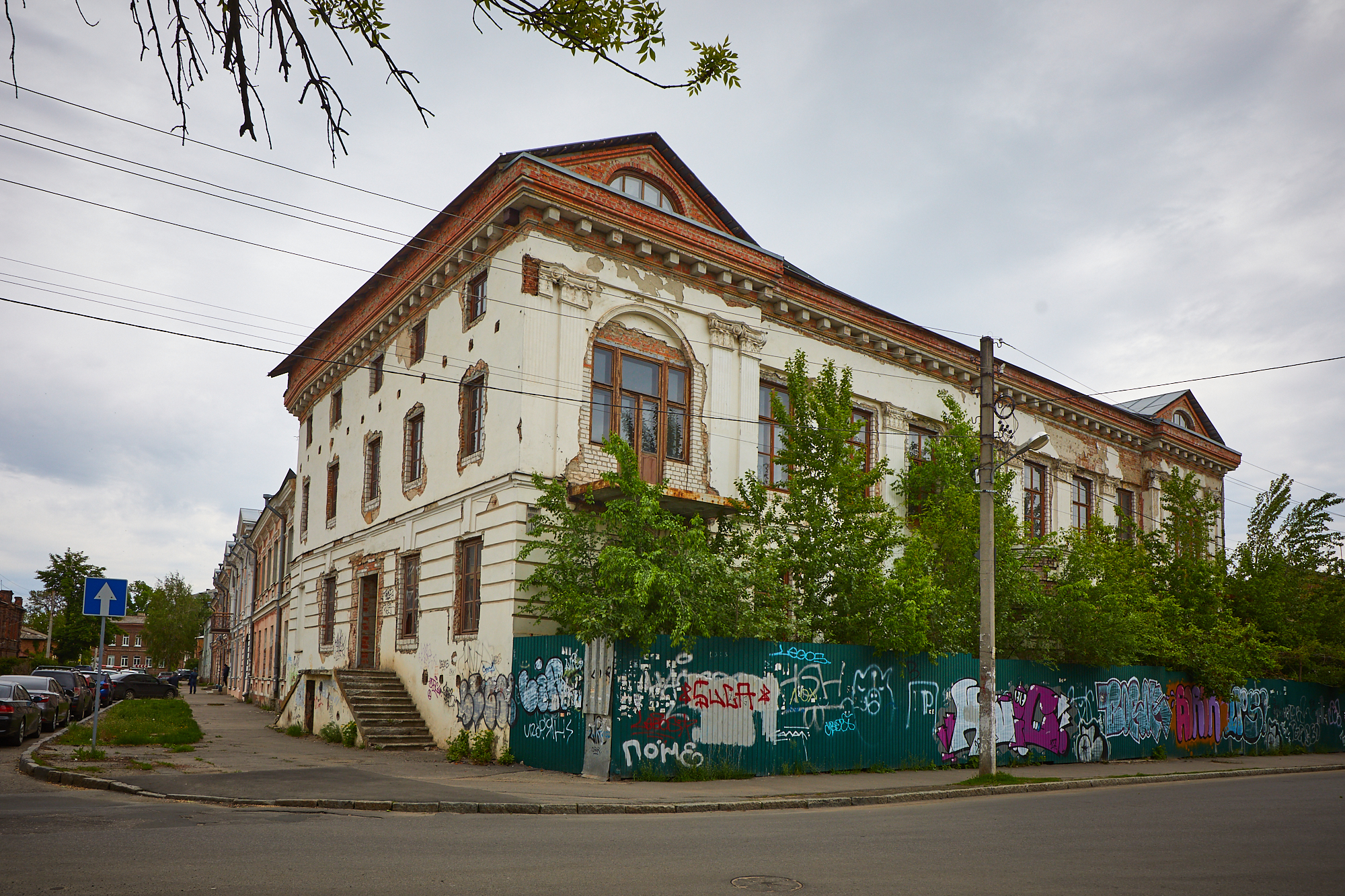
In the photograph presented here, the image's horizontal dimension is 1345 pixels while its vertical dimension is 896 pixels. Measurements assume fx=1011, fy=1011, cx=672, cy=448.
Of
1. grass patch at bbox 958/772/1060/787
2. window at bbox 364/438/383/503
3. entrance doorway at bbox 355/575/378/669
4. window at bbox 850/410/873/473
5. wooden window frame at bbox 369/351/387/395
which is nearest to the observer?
grass patch at bbox 958/772/1060/787

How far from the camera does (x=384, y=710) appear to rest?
19969 millimetres

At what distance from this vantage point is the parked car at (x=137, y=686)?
137 feet

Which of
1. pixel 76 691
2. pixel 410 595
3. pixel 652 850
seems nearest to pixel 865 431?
pixel 410 595

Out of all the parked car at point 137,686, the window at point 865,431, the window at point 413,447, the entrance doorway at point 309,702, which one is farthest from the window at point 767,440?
the parked car at point 137,686

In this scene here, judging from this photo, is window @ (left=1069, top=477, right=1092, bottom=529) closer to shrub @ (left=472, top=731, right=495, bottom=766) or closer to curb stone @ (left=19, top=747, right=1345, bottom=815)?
curb stone @ (left=19, top=747, right=1345, bottom=815)

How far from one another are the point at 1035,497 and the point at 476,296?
17.9 metres

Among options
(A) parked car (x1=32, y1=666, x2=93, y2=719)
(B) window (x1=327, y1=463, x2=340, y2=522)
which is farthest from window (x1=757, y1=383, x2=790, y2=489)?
(A) parked car (x1=32, y1=666, x2=93, y2=719)

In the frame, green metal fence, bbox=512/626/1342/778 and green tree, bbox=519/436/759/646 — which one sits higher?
green tree, bbox=519/436/759/646

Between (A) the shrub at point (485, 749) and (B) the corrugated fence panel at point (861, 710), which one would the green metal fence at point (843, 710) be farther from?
(A) the shrub at point (485, 749)

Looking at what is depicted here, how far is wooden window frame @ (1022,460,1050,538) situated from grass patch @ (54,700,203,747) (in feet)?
71.6

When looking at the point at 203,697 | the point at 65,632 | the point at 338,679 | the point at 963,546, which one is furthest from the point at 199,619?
the point at 963,546

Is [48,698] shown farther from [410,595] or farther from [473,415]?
[473,415]

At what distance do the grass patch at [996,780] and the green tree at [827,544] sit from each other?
258 centimetres

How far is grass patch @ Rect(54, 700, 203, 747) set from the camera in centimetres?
1886
